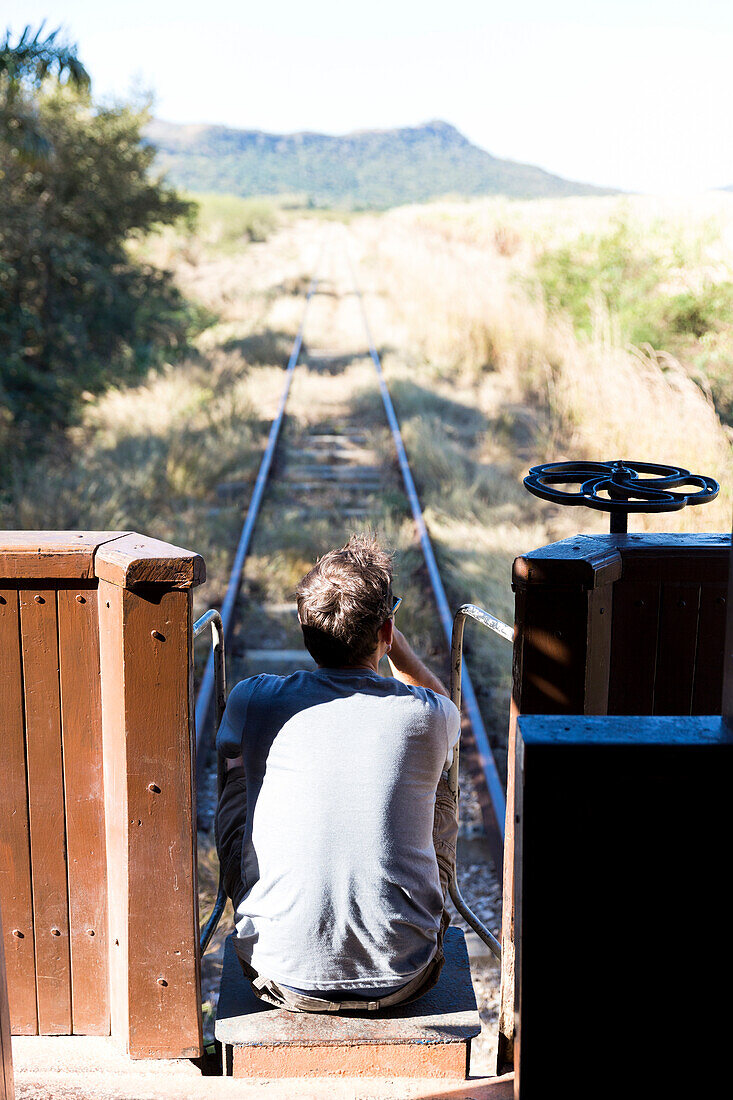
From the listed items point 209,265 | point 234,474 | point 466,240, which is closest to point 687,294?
point 234,474

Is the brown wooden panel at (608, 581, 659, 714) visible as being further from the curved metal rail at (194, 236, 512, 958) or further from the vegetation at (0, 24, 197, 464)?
the vegetation at (0, 24, 197, 464)

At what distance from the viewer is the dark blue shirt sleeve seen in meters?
2.31

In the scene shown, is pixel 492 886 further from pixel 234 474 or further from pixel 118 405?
pixel 118 405

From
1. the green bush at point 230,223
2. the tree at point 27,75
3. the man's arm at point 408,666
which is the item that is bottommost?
the man's arm at point 408,666

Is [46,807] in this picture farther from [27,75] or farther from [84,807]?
[27,75]

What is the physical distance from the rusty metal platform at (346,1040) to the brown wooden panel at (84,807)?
36 centimetres

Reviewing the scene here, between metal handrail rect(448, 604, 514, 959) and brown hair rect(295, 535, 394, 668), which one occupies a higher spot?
brown hair rect(295, 535, 394, 668)

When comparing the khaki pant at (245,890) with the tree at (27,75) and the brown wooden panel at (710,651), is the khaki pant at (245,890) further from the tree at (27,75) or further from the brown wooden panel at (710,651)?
the tree at (27,75)

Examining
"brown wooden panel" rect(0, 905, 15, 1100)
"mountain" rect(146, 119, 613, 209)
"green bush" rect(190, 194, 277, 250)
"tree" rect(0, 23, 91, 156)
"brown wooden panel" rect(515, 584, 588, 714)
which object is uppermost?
"mountain" rect(146, 119, 613, 209)

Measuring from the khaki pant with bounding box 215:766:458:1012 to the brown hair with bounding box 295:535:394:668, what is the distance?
53cm

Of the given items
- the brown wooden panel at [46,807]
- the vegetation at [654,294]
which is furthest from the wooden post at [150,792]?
the vegetation at [654,294]

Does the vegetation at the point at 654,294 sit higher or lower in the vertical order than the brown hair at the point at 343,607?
higher

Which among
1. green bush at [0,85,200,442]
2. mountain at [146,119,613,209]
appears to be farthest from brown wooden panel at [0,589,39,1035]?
mountain at [146,119,613,209]

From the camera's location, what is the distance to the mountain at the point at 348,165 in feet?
520
